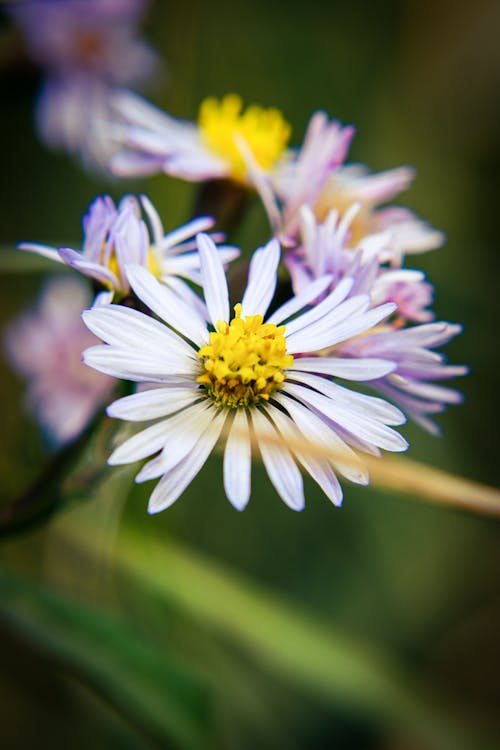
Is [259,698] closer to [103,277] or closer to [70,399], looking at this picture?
[70,399]

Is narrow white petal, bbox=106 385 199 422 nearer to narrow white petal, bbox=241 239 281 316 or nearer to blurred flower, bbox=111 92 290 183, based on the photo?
narrow white petal, bbox=241 239 281 316

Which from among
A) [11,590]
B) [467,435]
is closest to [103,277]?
[11,590]

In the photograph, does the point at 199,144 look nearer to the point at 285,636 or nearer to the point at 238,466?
the point at 238,466

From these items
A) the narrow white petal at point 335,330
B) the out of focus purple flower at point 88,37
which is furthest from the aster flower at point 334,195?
the out of focus purple flower at point 88,37

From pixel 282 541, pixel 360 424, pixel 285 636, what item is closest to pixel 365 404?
pixel 360 424

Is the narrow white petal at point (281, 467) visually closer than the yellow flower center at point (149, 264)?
Yes

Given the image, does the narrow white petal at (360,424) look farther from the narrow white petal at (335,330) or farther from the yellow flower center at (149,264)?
the yellow flower center at (149,264)

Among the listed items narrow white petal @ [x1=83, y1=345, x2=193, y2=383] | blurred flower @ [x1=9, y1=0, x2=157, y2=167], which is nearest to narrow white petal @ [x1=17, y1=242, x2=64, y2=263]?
narrow white petal @ [x1=83, y1=345, x2=193, y2=383]
